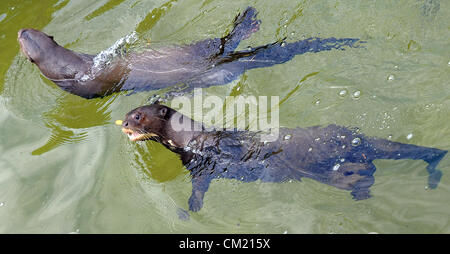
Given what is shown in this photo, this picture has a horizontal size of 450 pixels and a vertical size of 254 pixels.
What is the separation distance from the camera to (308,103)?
15.0 ft

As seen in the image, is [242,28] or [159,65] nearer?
[159,65]

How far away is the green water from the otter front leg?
0.09m

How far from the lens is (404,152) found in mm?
3754

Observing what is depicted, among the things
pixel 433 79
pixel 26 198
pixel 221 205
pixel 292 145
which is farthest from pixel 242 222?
pixel 433 79

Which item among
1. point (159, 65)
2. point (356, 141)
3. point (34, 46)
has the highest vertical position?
point (34, 46)

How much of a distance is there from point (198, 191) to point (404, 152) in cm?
206

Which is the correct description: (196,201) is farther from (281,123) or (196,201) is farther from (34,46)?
(34,46)

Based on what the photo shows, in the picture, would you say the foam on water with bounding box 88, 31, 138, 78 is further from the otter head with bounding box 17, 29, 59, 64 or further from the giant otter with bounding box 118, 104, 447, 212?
the giant otter with bounding box 118, 104, 447, 212

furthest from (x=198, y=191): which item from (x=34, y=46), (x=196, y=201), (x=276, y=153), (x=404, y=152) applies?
(x=34, y=46)

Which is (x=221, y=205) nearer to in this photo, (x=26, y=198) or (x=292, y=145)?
(x=292, y=145)

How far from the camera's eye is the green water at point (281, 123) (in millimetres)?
3684

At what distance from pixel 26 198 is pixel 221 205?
7.19 ft

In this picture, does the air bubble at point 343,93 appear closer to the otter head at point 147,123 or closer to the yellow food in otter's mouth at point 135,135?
the otter head at point 147,123

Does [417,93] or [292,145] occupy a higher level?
[417,93]
